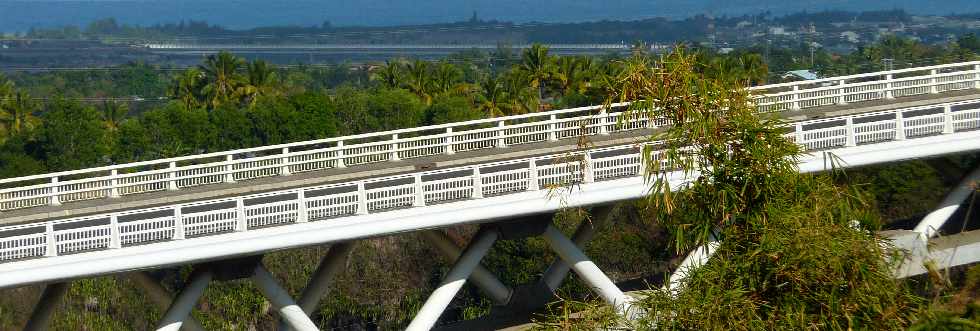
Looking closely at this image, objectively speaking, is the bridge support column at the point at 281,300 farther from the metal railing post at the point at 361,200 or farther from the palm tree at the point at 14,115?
the palm tree at the point at 14,115

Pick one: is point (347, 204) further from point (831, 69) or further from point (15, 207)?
point (831, 69)

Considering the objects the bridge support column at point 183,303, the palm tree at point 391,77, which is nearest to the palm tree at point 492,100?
the palm tree at point 391,77

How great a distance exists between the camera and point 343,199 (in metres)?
24.0

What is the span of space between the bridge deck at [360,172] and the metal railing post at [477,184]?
4.12 meters

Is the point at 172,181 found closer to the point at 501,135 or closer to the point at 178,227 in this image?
the point at 178,227

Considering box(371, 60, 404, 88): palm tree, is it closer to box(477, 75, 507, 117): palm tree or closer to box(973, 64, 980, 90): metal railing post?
box(477, 75, 507, 117): palm tree

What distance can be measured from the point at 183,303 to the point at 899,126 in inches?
533

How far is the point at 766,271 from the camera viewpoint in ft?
51.5

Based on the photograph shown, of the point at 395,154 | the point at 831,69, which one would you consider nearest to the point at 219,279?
the point at 395,154

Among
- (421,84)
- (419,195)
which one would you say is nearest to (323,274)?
(419,195)

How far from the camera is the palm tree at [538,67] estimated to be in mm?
83512

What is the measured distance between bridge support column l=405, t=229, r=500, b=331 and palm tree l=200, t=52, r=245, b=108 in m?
67.9

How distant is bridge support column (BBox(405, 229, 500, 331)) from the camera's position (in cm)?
2484

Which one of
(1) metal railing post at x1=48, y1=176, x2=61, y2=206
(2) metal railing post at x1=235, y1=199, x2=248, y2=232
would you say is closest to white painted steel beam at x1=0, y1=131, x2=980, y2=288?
(2) metal railing post at x1=235, y1=199, x2=248, y2=232
